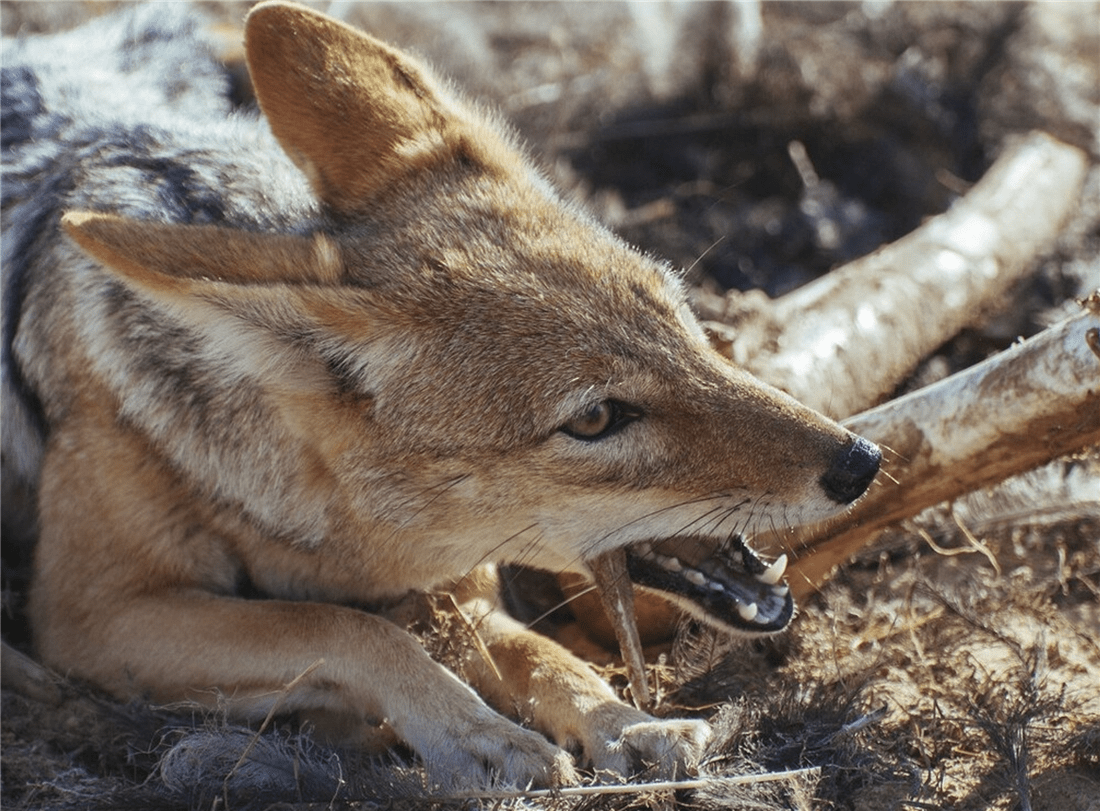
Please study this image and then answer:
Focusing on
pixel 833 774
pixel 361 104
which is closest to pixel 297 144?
pixel 361 104

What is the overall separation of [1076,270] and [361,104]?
3.81 metres

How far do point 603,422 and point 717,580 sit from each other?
25.9 inches

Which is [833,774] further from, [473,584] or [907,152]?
[907,152]

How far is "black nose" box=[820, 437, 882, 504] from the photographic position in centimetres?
321

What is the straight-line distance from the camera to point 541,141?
22.4 ft

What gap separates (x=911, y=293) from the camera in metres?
5.10

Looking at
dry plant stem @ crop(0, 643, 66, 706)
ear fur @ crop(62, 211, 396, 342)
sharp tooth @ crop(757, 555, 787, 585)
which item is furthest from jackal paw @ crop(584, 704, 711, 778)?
dry plant stem @ crop(0, 643, 66, 706)

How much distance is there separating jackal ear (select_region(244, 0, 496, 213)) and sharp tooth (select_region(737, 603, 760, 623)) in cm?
162

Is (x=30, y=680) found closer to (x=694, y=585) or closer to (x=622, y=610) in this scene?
(x=622, y=610)

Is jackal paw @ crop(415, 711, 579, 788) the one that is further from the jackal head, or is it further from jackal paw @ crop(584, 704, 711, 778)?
the jackal head

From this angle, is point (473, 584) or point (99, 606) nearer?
point (99, 606)

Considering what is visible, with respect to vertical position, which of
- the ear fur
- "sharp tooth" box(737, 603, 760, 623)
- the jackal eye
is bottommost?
"sharp tooth" box(737, 603, 760, 623)

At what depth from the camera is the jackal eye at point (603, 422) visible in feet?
10.7

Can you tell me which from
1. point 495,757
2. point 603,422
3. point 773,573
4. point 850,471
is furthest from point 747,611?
point 495,757
